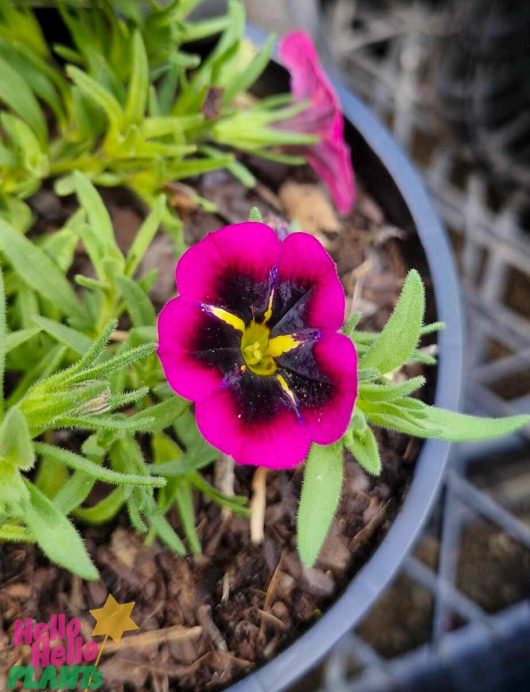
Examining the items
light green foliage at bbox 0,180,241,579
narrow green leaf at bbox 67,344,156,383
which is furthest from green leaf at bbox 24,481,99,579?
narrow green leaf at bbox 67,344,156,383

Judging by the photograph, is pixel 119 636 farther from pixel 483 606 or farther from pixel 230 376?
pixel 483 606

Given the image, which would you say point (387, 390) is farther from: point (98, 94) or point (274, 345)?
point (98, 94)

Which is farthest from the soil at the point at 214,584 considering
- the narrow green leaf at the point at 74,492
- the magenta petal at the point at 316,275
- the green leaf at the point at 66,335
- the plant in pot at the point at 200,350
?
the magenta petal at the point at 316,275

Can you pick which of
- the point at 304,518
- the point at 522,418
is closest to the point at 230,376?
the point at 304,518

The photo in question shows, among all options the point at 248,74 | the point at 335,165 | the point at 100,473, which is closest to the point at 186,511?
the point at 100,473

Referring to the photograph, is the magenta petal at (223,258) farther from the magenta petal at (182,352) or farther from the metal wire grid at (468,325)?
the metal wire grid at (468,325)

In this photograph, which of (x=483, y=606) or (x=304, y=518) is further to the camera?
(x=483, y=606)
